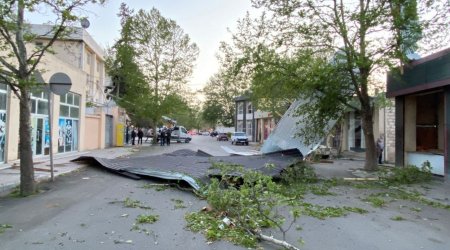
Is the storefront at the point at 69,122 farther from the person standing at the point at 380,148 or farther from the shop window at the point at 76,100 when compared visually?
the person standing at the point at 380,148

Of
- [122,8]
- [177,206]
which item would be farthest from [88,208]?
[122,8]

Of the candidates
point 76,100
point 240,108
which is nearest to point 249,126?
point 240,108

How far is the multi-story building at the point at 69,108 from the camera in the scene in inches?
616

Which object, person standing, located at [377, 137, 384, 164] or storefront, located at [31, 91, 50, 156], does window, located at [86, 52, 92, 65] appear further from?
person standing, located at [377, 137, 384, 164]

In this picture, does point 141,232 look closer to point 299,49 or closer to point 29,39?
point 29,39

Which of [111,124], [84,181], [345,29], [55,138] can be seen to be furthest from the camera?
[111,124]

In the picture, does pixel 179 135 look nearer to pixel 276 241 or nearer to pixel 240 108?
pixel 240 108

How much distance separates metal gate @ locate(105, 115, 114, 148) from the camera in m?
33.2

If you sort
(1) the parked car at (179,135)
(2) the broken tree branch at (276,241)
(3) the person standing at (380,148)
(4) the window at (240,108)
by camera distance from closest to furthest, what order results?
(2) the broken tree branch at (276,241), (3) the person standing at (380,148), (1) the parked car at (179,135), (4) the window at (240,108)

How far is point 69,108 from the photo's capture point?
23.5m

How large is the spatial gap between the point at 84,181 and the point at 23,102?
335 cm

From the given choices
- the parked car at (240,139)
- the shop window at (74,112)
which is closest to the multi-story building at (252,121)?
the parked car at (240,139)

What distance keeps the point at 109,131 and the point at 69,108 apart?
10.9 meters

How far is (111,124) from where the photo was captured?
34.9m
